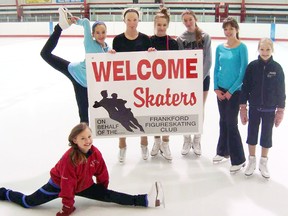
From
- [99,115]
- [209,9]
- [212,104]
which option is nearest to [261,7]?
[209,9]

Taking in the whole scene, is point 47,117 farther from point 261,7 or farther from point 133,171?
point 261,7

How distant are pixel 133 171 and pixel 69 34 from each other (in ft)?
42.5

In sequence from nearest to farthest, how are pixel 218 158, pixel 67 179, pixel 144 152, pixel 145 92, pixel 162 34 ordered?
pixel 67 179 < pixel 145 92 < pixel 162 34 < pixel 218 158 < pixel 144 152

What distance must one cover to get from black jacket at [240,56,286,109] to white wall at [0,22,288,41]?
36.7 ft

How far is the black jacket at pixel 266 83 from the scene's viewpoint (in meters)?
2.58

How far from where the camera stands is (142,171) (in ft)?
9.86

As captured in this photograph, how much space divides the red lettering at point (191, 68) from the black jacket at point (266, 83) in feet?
1.26

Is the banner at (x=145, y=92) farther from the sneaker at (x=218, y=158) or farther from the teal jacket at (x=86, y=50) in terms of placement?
the sneaker at (x=218, y=158)

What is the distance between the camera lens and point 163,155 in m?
3.23

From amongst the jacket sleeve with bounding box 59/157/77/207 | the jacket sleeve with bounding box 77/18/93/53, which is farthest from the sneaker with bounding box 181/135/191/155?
the jacket sleeve with bounding box 59/157/77/207

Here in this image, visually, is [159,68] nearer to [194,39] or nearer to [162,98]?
[162,98]

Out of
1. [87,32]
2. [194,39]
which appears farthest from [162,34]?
[87,32]

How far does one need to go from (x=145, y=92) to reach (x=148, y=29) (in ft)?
39.0

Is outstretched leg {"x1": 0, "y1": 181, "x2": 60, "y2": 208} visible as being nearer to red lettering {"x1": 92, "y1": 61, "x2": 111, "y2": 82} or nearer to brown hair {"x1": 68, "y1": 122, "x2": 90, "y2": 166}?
brown hair {"x1": 68, "y1": 122, "x2": 90, "y2": 166}
